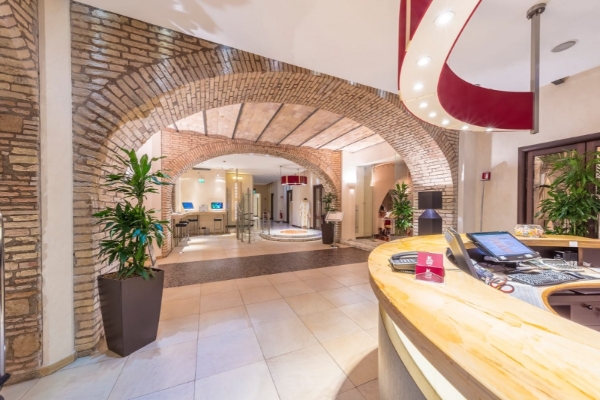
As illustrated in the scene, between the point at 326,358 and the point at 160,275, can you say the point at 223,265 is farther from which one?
the point at 326,358

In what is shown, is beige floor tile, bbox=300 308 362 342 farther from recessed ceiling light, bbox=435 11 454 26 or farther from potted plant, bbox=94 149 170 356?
recessed ceiling light, bbox=435 11 454 26

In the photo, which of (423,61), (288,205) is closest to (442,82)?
(423,61)

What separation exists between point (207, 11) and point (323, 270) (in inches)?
178

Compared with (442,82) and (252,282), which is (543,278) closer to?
(442,82)

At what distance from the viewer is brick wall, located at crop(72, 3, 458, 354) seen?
2125mm

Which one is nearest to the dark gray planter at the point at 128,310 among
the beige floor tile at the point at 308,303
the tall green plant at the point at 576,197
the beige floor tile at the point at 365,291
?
the beige floor tile at the point at 308,303

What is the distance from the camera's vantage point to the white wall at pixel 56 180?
194cm

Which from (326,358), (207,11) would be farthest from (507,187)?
(207,11)

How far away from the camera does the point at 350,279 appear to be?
14.0 ft

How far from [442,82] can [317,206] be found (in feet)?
32.0

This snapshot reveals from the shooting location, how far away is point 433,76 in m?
1.48

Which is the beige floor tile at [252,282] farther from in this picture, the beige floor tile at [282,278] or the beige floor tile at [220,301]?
the beige floor tile at [220,301]

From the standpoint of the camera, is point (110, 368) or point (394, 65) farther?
point (394, 65)

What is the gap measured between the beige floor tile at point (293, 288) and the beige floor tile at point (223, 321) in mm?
774
